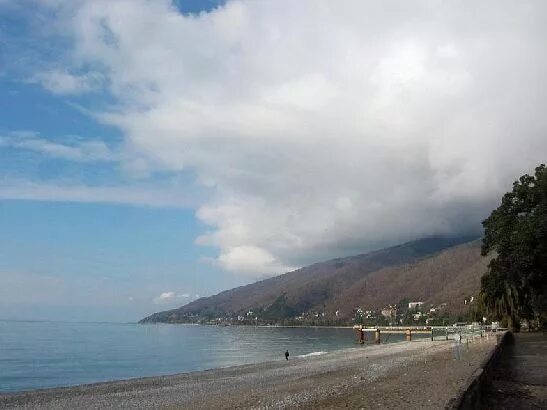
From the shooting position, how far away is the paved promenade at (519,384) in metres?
14.7

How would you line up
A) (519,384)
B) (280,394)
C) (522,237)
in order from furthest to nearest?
(522,237), (280,394), (519,384)

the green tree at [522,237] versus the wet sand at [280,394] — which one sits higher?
the green tree at [522,237]

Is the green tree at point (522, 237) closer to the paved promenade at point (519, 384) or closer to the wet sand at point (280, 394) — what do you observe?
the paved promenade at point (519, 384)

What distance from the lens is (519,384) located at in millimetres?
18391

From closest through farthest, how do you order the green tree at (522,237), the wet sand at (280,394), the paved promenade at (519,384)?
the paved promenade at (519,384), the wet sand at (280,394), the green tree at (522,237)

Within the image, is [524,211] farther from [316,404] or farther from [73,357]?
[73,357]

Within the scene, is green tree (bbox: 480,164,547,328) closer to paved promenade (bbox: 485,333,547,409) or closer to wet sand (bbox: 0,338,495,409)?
paved promenade (bbox: 485,333,547,409)

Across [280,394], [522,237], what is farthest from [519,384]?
[522,237]

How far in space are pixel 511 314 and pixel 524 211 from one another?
21541mm

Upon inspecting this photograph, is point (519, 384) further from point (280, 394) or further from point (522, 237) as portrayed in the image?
point (522, 237)

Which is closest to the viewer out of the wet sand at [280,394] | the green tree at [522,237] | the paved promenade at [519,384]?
the paved promenade at [519,384]

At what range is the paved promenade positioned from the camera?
14672 mm

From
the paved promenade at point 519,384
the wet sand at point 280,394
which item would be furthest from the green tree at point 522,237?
the wet sand at point 280,394

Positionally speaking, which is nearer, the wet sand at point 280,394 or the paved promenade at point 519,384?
the paved promenade at point 519,384
